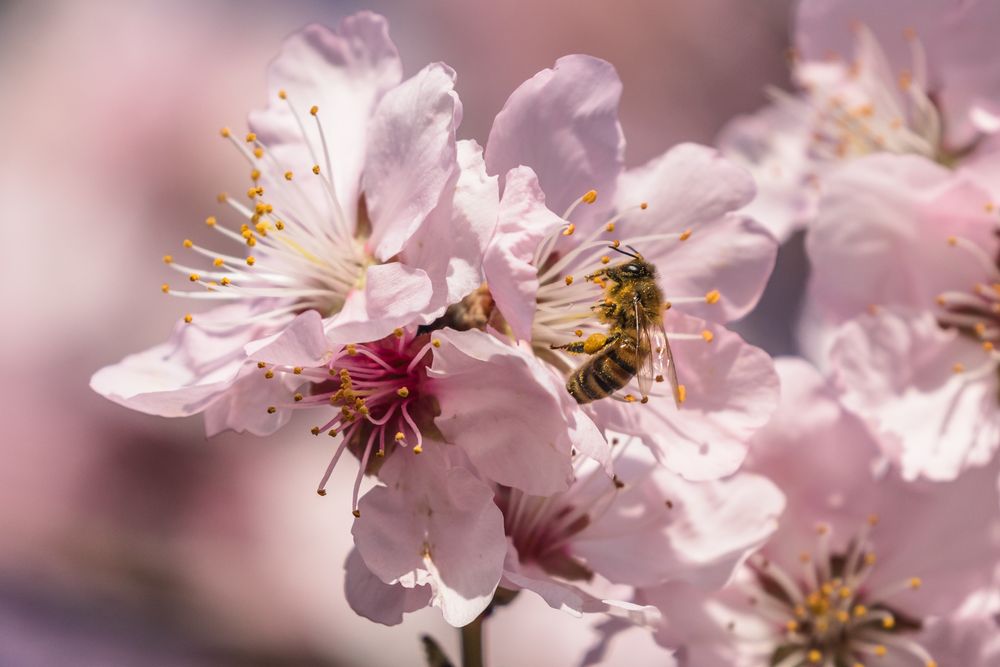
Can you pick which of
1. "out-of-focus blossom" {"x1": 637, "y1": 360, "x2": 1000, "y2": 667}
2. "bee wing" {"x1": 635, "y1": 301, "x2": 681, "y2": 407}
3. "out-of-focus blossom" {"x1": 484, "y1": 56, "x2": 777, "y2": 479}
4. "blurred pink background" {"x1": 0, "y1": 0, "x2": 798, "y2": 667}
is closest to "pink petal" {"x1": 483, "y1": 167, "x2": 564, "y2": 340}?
"out-of-focus blossom" {"x1": 484, "y1": 56, "x2": 777, "y2": 479}

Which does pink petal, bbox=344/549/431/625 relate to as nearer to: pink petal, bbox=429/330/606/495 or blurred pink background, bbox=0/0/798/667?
pink petal, bbox=429/330/606/495

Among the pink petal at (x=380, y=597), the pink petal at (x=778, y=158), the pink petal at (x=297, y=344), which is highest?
the pink petal at (x=778, y=158)

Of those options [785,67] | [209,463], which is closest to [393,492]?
[209,463]

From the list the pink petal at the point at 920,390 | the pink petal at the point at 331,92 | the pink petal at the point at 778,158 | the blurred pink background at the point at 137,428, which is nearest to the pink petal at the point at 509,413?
Answer: the pink petal at the point at 331,92

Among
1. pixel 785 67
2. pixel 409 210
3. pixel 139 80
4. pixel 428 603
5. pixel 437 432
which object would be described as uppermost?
pixel 785 67

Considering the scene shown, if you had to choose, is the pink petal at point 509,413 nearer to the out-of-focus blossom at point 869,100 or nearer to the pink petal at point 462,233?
the pink petal at point 462,233

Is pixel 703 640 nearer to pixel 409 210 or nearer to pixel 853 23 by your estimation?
pixel 409 210

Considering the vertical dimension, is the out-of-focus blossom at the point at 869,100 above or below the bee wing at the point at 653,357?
above
